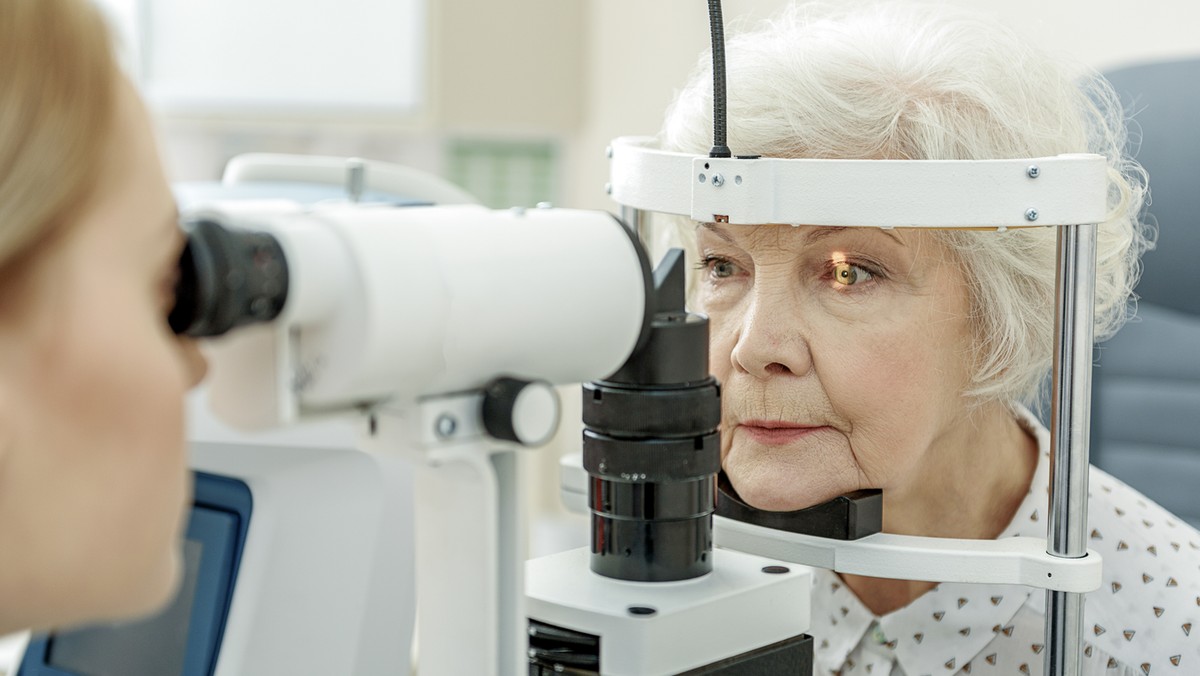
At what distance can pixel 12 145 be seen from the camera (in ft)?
1.38

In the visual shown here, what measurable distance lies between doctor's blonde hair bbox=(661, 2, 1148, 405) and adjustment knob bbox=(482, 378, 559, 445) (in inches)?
18.4

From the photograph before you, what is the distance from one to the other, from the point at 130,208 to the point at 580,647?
37 cm

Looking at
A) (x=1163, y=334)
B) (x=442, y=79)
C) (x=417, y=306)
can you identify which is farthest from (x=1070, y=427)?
(x=442, y=79)

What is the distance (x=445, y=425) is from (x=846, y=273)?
1.62 feet

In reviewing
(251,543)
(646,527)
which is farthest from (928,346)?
(251,543)

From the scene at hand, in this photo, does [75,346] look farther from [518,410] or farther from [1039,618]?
[1039,618]

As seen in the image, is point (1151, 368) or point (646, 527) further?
point (1151, 368)

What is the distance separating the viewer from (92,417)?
453 millimetres

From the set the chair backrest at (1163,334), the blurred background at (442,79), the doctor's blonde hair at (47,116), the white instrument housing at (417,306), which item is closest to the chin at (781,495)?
the white instrument housing at (417,306)

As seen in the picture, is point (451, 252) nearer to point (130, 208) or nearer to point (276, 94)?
point (130, 208)

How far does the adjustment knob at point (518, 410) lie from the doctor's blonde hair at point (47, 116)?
8.8 inches

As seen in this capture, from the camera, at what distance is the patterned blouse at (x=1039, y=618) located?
105 centimetres

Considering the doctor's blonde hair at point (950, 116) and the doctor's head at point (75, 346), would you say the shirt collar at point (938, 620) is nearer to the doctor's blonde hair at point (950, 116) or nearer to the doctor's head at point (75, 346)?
Answer: the doctor's blonde hair at point (950, 116)

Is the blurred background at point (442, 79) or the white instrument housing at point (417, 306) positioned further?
the blurred background at point (442, 79)
